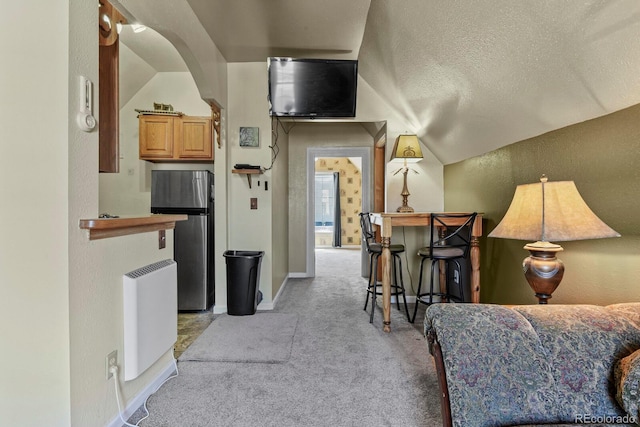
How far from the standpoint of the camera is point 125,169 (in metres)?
3.76

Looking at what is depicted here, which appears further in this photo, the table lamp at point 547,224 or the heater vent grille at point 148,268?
the heater vent grille at point 148,268

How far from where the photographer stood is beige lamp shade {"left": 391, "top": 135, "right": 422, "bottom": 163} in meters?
3.19

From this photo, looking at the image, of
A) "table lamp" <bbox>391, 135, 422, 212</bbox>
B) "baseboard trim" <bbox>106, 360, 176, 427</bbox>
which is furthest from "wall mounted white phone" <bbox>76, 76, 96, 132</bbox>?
"table lamp" <bbox>391, 135, 422, 212</bbox>

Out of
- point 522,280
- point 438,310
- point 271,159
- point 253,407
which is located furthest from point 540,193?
point 271,159

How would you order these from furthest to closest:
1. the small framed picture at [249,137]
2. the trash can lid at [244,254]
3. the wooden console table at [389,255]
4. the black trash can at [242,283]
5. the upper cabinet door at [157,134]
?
the upper cabinet door at [157,134] → the small framed picture at [249,137] → the trash can lid at [244,254] → the black trash can at [242,283] → the wooden console table at [389,255]

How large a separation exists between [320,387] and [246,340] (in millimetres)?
897

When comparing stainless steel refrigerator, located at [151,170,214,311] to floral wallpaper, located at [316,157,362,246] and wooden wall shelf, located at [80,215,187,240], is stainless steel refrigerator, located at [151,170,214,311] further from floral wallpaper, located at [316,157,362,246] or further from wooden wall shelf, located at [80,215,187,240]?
floral wallpaper, located at [316,157,362,246]

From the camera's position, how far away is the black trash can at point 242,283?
3.05 metres

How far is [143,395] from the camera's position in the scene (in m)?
1.71

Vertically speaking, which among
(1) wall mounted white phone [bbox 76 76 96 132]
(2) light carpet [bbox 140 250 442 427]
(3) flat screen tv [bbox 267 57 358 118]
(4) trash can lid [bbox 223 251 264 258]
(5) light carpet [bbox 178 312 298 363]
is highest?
(3) flat screen tv [bbox 267 57 358 118]

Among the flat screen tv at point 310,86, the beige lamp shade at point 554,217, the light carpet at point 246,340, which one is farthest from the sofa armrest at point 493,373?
the flat screen tv at point 310,86

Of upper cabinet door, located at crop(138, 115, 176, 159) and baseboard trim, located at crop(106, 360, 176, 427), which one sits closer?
baseboard trim, located at crop(106, 360, 176, 427)

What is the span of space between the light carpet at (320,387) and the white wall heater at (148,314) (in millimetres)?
284

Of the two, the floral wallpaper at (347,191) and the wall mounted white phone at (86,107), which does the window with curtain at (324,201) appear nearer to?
the floral wallpaper at (347,191)
